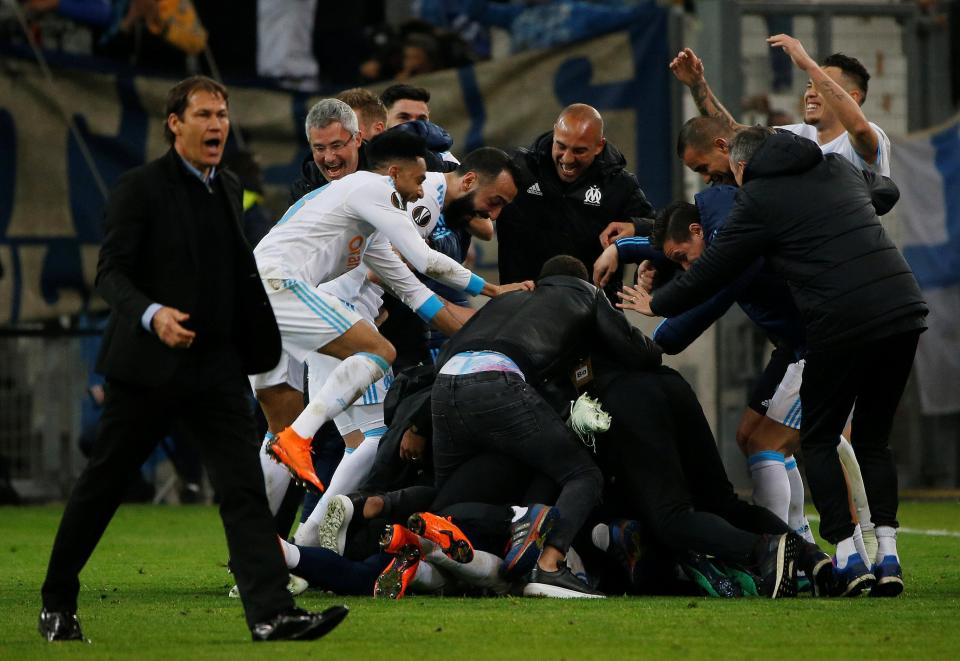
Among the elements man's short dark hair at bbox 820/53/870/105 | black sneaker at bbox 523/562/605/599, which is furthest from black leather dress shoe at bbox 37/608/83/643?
man's short dark hair at bbox 820/53/870/105

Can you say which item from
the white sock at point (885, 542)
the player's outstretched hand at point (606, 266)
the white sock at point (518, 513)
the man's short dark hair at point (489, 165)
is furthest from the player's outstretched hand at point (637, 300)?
the white sock at point (885, 542)

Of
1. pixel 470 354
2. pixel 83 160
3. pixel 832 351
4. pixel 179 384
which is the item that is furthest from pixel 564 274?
pixel 83 160

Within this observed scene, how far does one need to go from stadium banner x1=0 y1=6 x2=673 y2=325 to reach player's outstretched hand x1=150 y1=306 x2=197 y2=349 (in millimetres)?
8676

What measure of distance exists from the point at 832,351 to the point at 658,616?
1457 mm

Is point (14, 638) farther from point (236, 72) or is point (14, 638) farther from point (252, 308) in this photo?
point (236, 72)

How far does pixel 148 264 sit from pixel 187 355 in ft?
1.05

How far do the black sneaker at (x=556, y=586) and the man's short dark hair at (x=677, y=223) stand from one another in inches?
67.4

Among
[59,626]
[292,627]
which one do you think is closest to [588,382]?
[292,627]

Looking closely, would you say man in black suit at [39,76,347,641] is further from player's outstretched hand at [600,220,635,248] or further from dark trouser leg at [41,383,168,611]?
player's outstretched hand at [600,220,635,248]

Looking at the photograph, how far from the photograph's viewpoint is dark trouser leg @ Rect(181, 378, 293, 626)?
18.3ft

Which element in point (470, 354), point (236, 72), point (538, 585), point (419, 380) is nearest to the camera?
point (538, 585)

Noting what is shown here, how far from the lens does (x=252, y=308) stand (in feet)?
19.3

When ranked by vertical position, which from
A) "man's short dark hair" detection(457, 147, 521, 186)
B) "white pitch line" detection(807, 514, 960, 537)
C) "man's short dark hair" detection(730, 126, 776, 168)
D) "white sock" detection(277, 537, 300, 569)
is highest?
"man's short dark hair" detection(730, 126, 776, 168)

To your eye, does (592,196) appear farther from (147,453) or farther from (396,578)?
(147,453)
